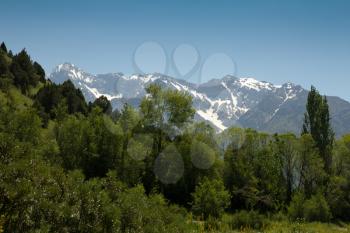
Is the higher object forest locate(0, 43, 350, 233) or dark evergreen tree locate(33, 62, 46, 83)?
dark evergreen tree locate(33, 62, 46, 83)

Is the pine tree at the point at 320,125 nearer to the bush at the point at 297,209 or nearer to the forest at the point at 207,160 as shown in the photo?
the forest at the point at 207,160

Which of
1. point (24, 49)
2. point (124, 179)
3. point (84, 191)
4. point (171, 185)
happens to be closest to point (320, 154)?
point (171, 185)

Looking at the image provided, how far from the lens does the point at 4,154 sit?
20578 mm

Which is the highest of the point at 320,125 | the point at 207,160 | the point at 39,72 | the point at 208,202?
the point at 39,72

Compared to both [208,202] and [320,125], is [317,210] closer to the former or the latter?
[208,202]

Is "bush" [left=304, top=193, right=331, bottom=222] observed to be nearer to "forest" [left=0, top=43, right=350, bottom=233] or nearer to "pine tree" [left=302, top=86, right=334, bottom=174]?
"forest" [left=0, top=43, right=350, bottom=233]

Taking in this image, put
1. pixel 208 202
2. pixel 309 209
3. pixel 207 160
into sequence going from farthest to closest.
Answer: pixel 207 160 → pixel 309 209 → pixel 208 202

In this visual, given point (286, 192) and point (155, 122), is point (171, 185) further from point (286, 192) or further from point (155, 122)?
point (286, 192)

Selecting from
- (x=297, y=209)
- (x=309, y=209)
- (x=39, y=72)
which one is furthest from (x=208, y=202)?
(x=39, y=72)

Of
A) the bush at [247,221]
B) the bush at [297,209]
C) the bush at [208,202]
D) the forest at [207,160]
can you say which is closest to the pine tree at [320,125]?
the forest at [207,160]

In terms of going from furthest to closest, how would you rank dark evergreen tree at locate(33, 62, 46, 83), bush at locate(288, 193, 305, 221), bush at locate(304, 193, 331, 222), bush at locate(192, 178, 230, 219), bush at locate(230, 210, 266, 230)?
dark evergreen tree at locate(33, 62, 46, 83) → bush at locate(304, 193, 331, 222) → bush at locate(288, 193, 305, 221) → bush at locate(192, 178, 230, 219) → bush at locate(230, 210, 266, 230)

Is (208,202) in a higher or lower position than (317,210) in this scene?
higher

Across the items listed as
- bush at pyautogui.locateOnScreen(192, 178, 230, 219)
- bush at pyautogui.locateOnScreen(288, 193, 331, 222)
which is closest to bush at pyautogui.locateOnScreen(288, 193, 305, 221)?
bush at pyautogui.locateOnScreen(288, 193, 331, 222)

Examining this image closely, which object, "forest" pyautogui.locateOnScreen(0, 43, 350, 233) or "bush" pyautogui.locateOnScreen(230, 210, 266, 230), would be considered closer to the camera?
"bush" pyautogui.locateOnScreen(230, 210, 266, 230)
